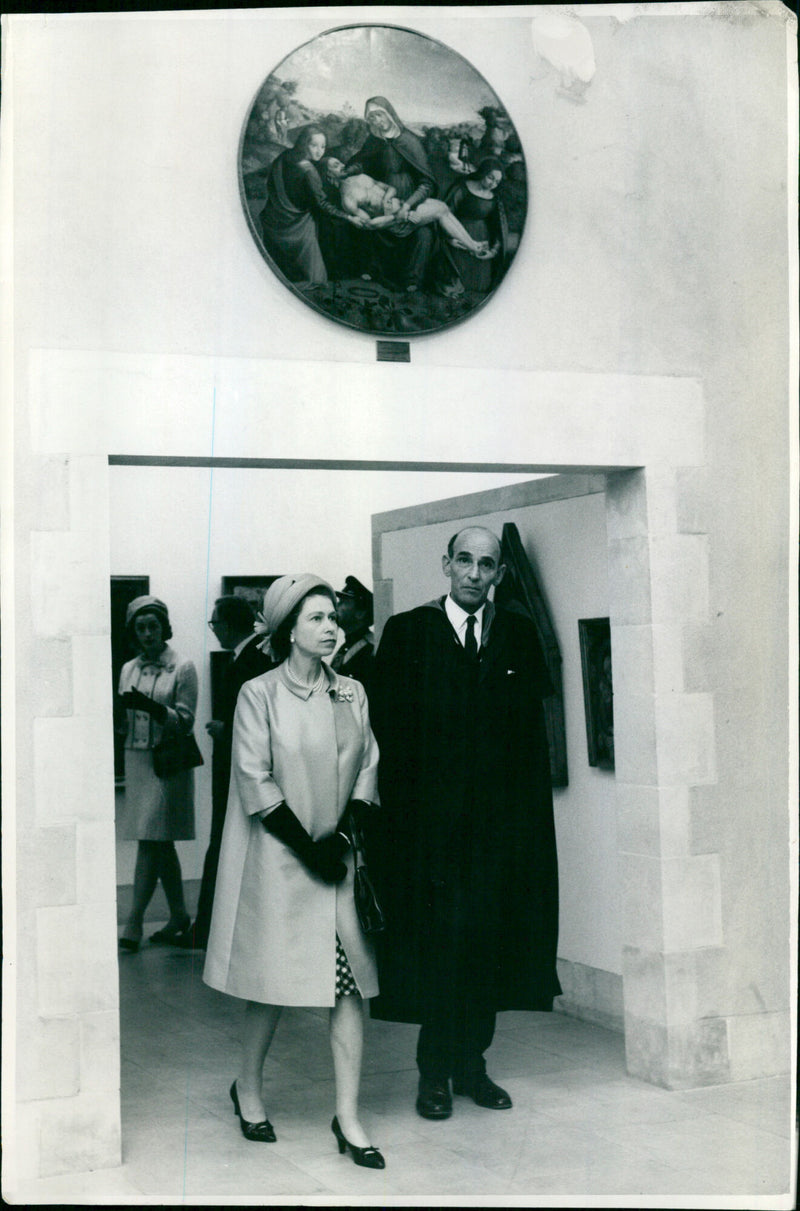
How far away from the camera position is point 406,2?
4.87m

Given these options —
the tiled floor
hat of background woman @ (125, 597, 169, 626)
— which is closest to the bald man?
the tiled floor

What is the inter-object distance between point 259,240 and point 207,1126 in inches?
119

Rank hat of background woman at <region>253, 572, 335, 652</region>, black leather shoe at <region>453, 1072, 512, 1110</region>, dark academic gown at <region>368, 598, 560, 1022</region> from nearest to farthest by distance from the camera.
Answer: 1. hat of background woman at <region>253, 572, 335, 652</region>
2. black leather shoe at <region>453, 1072, 512, 1110</region>
3. dark academic gown at <region>368, 598, 560, 1022</region>

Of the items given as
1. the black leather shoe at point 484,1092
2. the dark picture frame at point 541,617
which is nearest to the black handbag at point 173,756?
the dark picture frame at point 541,617

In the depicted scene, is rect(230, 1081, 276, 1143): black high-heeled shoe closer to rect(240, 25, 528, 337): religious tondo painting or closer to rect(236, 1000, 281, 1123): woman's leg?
rect(236, 1000, 281, 1123): woman's leg

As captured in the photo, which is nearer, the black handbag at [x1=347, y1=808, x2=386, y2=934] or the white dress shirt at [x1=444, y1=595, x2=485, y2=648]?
the black handbag at [x1=347, y1=808, x2=386, y2=934]

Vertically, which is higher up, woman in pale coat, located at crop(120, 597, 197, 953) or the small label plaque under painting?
the small label plaque under painting

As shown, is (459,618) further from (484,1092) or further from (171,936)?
(171,936)

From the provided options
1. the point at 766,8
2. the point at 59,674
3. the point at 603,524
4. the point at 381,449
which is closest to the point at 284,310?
the point at 381,449

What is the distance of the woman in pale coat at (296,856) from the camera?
4680 mm

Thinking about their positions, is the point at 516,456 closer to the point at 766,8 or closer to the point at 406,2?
the point at 406,2

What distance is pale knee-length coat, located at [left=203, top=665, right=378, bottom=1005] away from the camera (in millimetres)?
4680

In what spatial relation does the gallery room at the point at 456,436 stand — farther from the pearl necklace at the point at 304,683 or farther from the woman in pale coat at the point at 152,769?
the woman in pale coat at the point at 152,769

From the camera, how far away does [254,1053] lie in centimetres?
482
